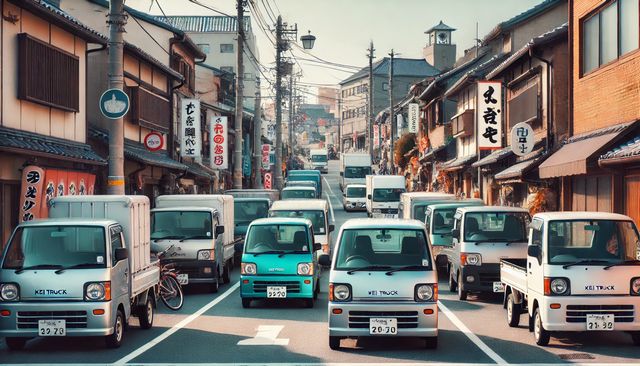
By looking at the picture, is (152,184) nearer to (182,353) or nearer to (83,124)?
(83,124)

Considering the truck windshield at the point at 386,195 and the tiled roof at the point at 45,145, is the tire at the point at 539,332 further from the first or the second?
the truck windshield at the point at 386,195

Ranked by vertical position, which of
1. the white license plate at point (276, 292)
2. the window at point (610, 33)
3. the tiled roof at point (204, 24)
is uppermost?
the tiled roof at point (204, 24)

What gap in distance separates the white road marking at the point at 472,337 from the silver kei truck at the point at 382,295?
2.61 ft

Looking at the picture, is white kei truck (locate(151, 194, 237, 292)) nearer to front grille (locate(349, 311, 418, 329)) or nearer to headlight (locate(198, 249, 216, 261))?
headlight (locate(198, 249, 216, 261))

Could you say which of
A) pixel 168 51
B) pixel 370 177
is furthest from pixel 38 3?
pixel 370 177

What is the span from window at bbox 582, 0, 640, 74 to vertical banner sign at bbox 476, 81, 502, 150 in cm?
897

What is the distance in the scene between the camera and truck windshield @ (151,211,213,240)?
828 inches

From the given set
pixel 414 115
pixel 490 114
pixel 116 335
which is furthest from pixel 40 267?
pixel 414 115

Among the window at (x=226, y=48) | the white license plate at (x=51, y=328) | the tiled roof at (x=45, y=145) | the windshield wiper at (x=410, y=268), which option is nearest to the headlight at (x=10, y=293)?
the white license plate at (x=51, y=328)

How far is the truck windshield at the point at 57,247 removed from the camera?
12.7m

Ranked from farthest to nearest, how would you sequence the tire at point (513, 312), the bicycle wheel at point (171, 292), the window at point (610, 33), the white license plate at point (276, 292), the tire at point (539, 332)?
the window at point (610, 33)
the white license plate at point (276, 292)
the bicycle wheel at point (171, 292)
the tire at point (513, 312)
the tire at point (539, 332)

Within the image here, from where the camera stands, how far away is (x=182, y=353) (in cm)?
1220

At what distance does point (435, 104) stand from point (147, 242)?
4493 centimetres

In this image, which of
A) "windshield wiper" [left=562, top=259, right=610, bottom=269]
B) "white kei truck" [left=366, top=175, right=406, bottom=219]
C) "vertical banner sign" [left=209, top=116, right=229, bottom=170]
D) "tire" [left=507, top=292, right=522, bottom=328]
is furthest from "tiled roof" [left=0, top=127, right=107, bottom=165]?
"white kei truck" [left=366, top=175, right=406, bottom=219]
